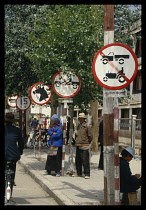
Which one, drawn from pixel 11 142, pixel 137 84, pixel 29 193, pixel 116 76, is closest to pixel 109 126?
pixel 116 76

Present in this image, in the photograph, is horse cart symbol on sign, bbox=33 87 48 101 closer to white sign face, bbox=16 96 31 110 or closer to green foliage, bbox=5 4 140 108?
green foliage, bbox=5 4 140 108

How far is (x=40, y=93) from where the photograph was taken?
16875 mm

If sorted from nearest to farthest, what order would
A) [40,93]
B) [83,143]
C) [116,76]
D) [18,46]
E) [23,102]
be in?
[116,76]
[83,143]
[40,93]
[18,46]
[23,102]

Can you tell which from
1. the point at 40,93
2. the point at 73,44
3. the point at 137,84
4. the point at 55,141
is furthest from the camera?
the point at 137,84

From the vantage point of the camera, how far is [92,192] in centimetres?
1002

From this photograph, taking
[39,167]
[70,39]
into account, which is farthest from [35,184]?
[70,39]

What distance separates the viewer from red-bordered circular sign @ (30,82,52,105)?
16.7 meters

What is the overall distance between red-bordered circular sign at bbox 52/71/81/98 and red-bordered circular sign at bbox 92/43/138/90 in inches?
206

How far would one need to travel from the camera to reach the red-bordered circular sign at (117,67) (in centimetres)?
714

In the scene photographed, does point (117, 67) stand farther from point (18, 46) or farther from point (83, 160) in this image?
point (18, 46)

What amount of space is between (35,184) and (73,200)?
3.51 meters

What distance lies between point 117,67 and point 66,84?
18.3 ft

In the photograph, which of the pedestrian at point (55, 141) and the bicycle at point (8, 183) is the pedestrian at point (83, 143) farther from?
the bicycle at point (8, 183)

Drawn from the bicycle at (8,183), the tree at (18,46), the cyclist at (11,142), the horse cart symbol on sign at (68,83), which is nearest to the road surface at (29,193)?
the bicycle at (8,183)
